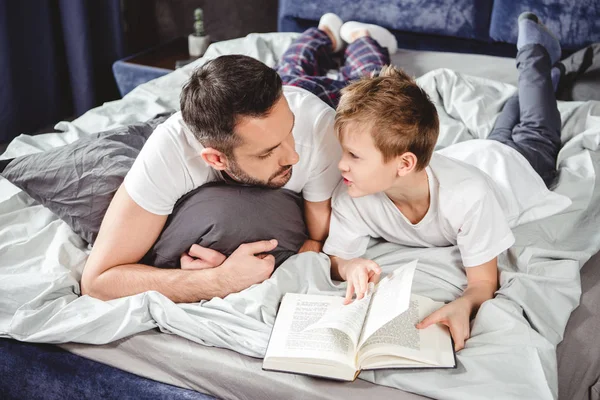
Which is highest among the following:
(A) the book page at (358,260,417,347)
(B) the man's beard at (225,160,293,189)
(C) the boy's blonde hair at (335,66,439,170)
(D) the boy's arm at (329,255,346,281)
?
(C) the boy's blonde hair at (335,66,439,170)

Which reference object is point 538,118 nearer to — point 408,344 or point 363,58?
point 363,58

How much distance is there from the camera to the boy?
4.33 feet

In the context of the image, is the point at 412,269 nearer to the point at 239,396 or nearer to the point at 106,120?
the point at 239,396

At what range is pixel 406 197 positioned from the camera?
144cm

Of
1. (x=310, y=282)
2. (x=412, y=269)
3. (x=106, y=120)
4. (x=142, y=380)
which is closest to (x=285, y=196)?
(x=310, y=282)

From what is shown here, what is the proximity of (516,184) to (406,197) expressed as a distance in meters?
0.33

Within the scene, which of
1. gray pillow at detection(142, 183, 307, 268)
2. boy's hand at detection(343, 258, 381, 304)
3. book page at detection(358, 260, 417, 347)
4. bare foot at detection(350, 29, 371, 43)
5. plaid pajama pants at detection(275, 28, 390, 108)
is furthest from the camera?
bare foot at detection(350, 29, 371, 43)

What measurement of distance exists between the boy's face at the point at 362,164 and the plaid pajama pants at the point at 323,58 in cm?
83

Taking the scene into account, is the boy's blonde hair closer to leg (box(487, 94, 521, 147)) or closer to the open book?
the open book

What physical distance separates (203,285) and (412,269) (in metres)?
0.44

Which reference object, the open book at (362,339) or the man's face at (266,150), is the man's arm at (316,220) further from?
the open book at (362,339)

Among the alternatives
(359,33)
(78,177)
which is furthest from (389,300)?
(359,33)

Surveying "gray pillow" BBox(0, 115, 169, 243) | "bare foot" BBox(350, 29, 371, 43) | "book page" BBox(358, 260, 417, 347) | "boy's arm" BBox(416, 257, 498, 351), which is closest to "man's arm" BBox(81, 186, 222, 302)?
"gray pillow" BBox(0, 115, 169, 243)

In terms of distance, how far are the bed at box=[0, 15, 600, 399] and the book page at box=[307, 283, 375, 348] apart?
0.09m
